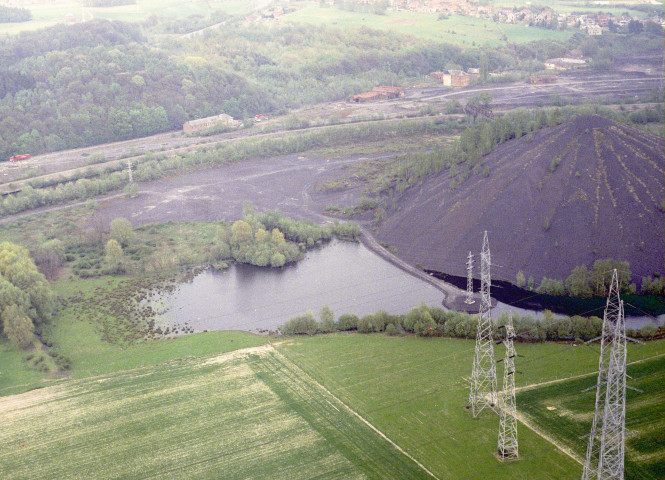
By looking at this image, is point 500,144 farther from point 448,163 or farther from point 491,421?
point 491,421

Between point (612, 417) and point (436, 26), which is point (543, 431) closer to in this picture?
point (612, 417)

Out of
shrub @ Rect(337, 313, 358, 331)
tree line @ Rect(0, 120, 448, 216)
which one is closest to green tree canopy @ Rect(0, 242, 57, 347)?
shrub @ Rect(337, 313, 358, 331)

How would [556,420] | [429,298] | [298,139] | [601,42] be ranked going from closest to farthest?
1. [556,420]
2. [429,298]
3. [298,139]
4. [601,42]

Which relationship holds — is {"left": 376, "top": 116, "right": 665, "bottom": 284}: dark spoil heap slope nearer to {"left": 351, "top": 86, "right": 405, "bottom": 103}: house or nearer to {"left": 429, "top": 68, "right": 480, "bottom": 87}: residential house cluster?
{"left": 351, "top": 86, "right": 405, "bottom": 103}: house

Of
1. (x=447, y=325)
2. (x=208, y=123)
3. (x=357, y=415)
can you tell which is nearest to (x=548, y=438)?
(x=357, y=415)

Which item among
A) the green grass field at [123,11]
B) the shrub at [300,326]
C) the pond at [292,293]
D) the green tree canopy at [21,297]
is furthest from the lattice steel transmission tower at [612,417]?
the green grass field at [123,11]

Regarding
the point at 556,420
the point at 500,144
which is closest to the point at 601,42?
the point at 500,144

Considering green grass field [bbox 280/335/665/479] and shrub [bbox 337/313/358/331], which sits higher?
shrub [bbox 337/313/358/331]
